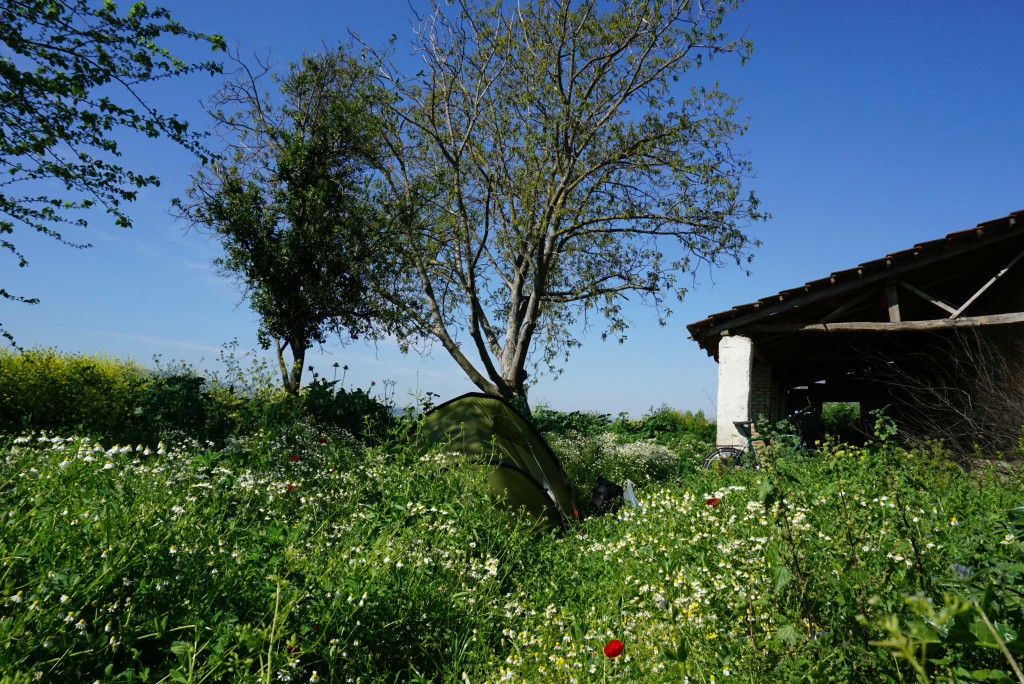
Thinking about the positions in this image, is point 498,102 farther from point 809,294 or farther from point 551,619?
point 551,619

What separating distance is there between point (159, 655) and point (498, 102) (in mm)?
15497

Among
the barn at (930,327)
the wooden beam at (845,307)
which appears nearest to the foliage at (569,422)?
the barn at (930,327)

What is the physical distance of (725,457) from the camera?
11008 mm

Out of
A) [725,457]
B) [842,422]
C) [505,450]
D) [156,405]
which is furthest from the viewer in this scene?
[842,422]

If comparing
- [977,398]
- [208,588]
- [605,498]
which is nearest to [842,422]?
[977,398]

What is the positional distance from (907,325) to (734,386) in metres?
3.03

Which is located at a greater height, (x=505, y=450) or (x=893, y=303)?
(x=893, y=303)

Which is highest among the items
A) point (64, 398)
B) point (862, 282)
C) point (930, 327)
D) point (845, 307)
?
point (862, 282)

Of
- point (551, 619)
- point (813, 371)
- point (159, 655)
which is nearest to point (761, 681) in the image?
point (551, 619)

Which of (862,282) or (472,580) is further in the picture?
(862,282)

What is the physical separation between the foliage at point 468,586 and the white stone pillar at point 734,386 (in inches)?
238

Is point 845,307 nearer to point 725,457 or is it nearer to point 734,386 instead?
point 734,386

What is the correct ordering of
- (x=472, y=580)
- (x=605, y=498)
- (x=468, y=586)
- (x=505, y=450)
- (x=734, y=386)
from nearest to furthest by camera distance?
(x=468, y=586)
(x=472, y=580)
(x=505, y=450)
(x=605, y=498)
(x=734, y=386)

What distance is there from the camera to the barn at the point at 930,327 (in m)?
10.3
